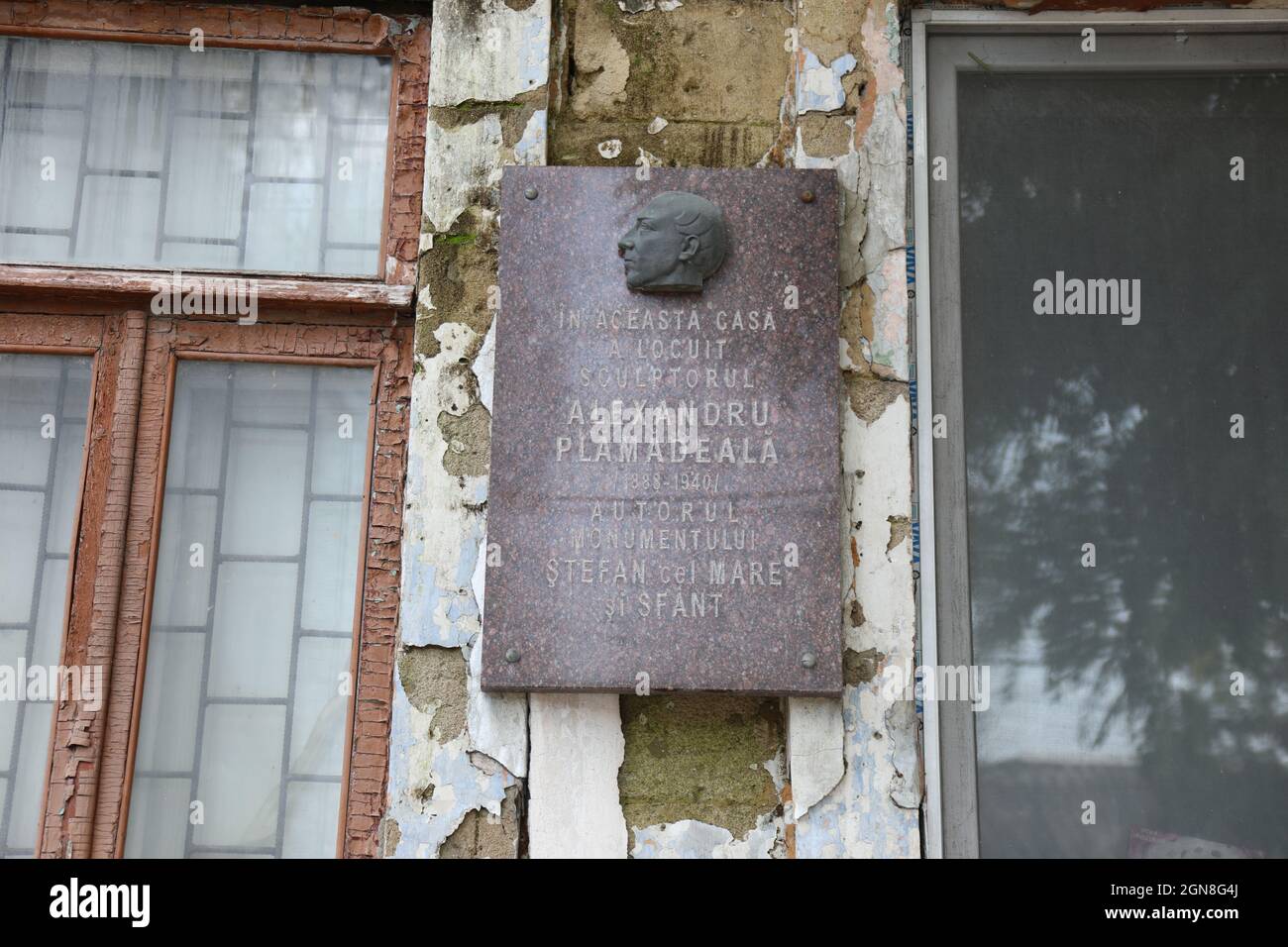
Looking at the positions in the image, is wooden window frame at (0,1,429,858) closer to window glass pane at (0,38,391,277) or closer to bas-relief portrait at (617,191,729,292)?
window glass pane at (0,38,391,277)

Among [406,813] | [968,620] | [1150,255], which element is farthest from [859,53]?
[406,813]

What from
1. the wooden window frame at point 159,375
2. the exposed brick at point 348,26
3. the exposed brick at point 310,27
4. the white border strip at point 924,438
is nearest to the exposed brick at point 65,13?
the wooden window frame at point 159,375

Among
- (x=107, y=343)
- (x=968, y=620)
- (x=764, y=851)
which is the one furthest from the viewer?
(x=107, y=343)

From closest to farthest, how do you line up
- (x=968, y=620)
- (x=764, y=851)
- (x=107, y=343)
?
(x=764, y=851)
(x=968, y=620)
(x=107, y=343)

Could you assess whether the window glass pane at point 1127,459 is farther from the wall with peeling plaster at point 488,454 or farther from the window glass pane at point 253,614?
the window glass pane at point 253,614

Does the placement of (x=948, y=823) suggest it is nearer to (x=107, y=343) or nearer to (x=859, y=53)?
(x=859, y=53)

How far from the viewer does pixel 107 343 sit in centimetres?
281

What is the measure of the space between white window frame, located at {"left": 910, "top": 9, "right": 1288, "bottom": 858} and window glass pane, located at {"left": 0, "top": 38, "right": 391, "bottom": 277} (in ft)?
4.14

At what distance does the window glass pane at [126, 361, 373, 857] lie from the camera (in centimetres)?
266

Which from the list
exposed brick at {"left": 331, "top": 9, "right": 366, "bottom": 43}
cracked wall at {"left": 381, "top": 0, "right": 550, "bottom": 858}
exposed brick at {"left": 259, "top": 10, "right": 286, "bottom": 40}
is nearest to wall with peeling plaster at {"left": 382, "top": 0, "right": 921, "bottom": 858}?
cracked wall at {"left": 381, "top": 0, "right": 550, "bottom": 858}

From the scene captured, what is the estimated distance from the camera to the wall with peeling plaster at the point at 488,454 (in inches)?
97.3

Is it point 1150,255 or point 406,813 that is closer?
point 406,813
